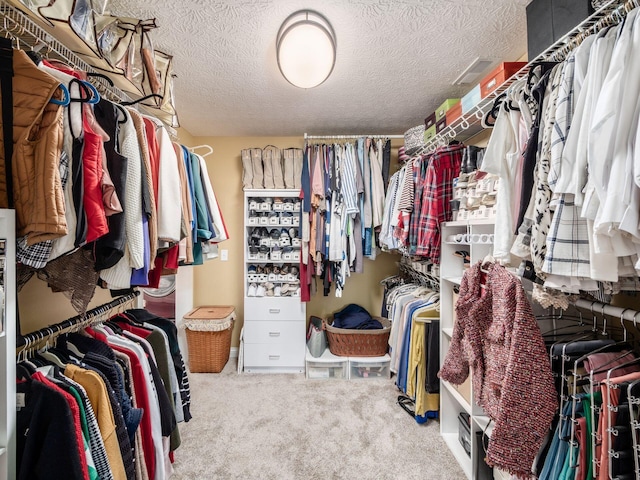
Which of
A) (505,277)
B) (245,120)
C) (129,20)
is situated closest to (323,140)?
(245,120)

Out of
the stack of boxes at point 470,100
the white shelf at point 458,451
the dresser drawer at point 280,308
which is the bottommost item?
the white shelf at point 458,451

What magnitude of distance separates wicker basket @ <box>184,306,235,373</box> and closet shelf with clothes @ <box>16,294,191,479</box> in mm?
1252

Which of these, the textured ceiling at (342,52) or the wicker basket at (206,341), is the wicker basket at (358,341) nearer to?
the wicker basket at (206,341)

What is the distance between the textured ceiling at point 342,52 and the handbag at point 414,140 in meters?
0.19

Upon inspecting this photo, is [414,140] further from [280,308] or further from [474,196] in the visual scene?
[280,308]

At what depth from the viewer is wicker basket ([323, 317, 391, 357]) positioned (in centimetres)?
284

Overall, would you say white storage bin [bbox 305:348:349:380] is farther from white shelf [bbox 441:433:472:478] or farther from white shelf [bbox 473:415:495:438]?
white shelf [bbox 473:415:495:438]

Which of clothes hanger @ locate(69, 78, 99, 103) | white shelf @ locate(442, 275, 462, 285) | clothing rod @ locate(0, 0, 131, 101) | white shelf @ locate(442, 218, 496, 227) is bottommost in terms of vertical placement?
white shelf @ locate(442, 275, 462, 285)

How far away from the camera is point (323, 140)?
3.34 m

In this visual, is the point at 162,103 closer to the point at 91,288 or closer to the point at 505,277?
the point at 91,288

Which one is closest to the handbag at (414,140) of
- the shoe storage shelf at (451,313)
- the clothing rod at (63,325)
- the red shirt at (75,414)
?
the shoe storage shelf at (451,313)

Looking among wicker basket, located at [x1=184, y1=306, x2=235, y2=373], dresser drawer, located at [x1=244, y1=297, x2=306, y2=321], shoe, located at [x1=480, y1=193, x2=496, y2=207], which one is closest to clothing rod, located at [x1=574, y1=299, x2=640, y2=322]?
shoe, located at [x1=480, y1=193, x2=496, y2=207]

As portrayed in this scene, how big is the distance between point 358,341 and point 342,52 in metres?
2.22

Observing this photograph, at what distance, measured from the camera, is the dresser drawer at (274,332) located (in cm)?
299
